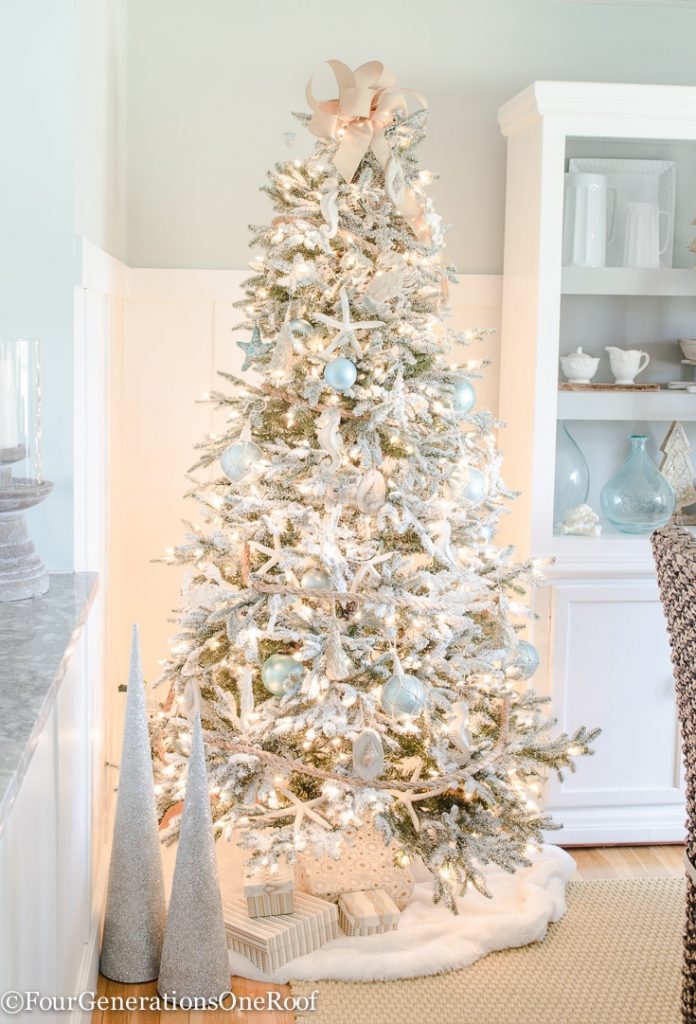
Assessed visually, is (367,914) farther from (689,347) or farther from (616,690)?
(689,347)

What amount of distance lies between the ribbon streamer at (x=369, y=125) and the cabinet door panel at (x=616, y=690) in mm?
1154

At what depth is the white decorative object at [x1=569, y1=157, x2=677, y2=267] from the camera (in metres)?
3.01

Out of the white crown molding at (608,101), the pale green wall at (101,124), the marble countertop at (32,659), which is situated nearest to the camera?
the marble countertop at (32,659)

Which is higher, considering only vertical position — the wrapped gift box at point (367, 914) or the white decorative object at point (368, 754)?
the white decorative object at point (368, 754)

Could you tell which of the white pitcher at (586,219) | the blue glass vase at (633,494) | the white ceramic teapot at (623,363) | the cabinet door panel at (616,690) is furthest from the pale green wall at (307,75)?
the cabinet door panel at (616,690)

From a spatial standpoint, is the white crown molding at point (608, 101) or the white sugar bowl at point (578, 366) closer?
the white crown molding at point (608, 101)

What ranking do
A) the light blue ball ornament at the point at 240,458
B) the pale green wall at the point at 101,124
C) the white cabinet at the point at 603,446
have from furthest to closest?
1. the white cabinet at the point at 603,446
2. the light blue ball ornament at the point at 240,458
3. the pale green wall at the point at 101,124

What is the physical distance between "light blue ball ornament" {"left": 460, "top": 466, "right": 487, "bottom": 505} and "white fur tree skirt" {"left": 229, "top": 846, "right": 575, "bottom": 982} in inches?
36.8

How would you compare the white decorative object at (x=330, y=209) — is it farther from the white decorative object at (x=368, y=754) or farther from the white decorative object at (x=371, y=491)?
the white decorative object at (x=368, y=754)

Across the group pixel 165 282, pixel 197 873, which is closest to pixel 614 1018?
pixel 197 873

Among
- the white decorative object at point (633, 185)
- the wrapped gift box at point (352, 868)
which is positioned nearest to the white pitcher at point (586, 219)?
the white decorative object at point (633, 185)

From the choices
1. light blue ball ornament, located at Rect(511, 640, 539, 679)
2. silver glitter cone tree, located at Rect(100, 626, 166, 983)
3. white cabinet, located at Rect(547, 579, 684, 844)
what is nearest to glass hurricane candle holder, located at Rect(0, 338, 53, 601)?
silver glitter cone tree, located at Rect(100, 626, 166, 983)

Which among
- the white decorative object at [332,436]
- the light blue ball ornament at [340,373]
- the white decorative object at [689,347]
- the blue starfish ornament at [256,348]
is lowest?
the white decorative object at [332,436]

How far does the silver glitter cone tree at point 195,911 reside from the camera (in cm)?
212
